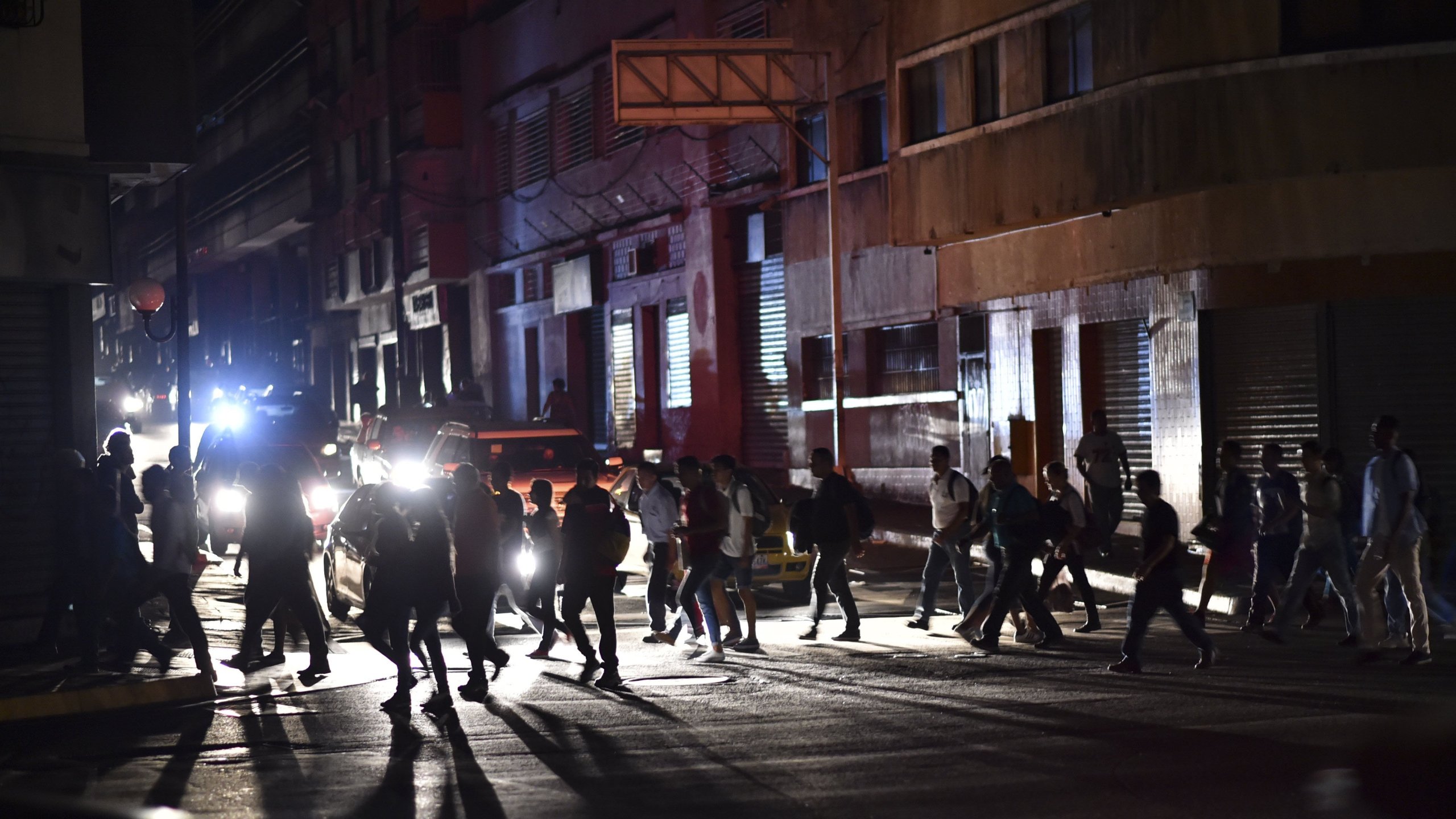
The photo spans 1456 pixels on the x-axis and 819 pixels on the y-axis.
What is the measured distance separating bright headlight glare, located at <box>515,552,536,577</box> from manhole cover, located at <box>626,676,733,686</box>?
2010mm

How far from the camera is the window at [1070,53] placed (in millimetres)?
21828

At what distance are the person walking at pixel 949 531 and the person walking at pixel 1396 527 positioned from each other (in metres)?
3.47

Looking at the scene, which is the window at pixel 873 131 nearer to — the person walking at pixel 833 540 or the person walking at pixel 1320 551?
the person walking at pixel 833 540

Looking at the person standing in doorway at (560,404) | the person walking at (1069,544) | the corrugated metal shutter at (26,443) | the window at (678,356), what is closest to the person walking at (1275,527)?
the person walking at (1069,544)

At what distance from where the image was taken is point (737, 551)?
14.4 metres

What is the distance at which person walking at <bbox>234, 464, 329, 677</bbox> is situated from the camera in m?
13.2

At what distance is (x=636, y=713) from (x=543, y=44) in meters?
32.6

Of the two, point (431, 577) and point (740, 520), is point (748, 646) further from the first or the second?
point (431, 577)

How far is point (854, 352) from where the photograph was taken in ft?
98.6

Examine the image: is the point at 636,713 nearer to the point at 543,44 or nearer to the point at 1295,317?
the point at 1295,317

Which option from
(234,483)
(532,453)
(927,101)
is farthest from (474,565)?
(927,101)

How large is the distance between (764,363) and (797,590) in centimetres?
1529

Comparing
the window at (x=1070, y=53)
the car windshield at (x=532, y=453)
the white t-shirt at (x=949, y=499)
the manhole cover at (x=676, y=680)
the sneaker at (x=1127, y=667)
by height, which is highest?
the window at (x=1070, y=53)

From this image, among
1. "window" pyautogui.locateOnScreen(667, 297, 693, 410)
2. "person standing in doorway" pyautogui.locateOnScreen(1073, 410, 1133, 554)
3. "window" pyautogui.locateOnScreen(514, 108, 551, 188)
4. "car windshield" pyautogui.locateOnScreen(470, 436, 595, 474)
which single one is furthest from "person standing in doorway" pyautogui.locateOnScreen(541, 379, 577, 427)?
"person standing in doorway" pyautogui.locateOnScreen(1073, 410, 1133, 554)
